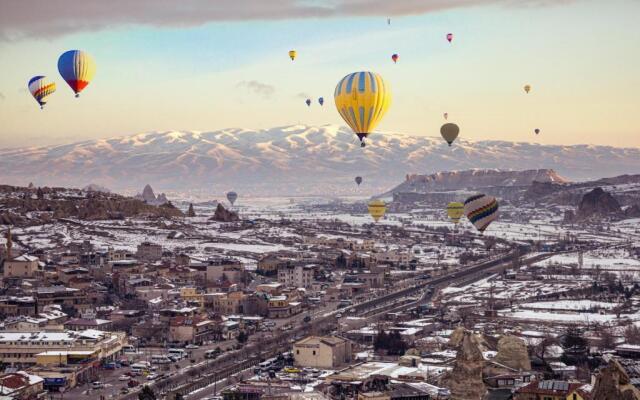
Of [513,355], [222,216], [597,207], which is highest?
[597,207]

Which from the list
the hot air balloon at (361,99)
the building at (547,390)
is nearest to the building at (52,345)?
the hot air balloon at (361,99)

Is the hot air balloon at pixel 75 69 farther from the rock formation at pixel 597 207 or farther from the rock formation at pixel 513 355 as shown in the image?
the rock formation at pixel 597 207

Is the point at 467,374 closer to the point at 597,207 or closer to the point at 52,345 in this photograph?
the point at 52,345

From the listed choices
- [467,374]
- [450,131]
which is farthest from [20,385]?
[450,131]

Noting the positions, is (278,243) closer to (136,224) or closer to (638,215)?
(136,224)

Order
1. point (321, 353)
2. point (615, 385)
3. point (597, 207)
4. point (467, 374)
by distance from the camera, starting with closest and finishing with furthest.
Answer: point (615, 385), point (467, 374), point (321, 353), point (597, 207)

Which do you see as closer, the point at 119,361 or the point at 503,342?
the point at 503,342

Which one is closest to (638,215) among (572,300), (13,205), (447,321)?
(13,205)

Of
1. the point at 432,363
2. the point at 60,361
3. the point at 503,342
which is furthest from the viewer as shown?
the point at 60,361
